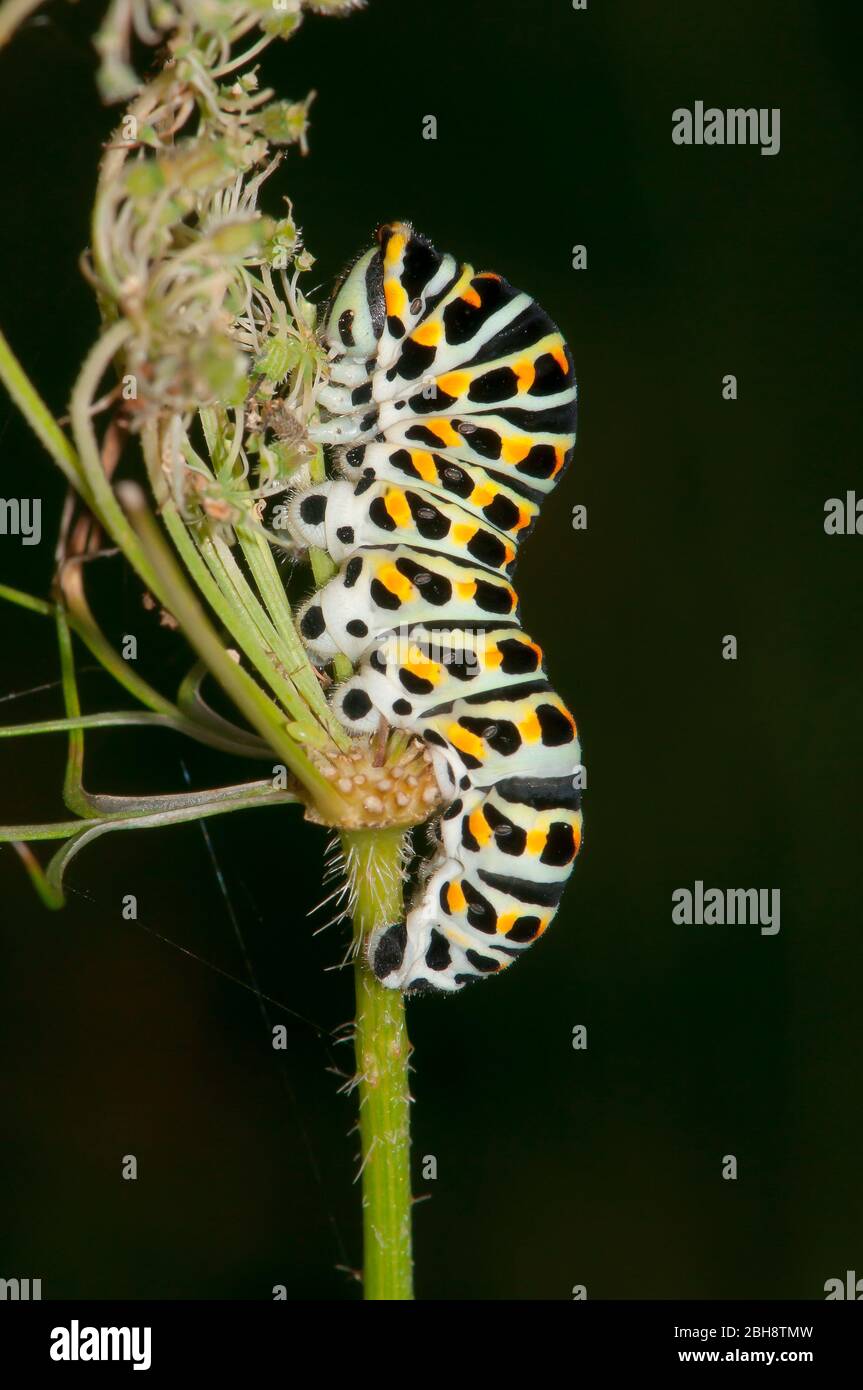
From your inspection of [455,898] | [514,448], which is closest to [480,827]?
[455,898]

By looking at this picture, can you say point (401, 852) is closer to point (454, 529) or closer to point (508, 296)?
point (454, 529)

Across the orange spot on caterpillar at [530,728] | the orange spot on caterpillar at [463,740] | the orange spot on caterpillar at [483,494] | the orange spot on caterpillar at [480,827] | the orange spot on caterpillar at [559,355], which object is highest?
the orange spot on caterpillar at [559,355]

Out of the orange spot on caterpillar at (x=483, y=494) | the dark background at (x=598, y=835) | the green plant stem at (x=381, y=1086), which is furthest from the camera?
the dark background at (x=598, y=835)

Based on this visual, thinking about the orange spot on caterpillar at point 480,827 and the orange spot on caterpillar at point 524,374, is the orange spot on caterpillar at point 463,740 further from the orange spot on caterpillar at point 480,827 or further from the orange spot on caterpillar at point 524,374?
the orange spot on caterpillar at point 524,374

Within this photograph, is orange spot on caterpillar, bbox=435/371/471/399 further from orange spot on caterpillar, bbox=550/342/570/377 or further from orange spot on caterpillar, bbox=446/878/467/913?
orange spot on caterpillar, bbox=446/878/467/913

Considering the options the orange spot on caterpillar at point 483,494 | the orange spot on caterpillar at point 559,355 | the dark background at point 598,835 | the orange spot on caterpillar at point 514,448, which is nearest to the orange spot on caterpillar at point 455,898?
the orange spot on caterpillar at point 483,494

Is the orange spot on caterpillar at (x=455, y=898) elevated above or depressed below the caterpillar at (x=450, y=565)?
below
